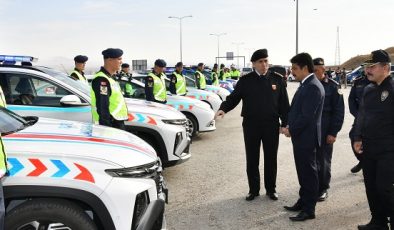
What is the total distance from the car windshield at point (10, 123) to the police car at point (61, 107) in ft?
6.43

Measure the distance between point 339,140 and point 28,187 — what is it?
7585 mm

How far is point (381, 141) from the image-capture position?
3822 mm

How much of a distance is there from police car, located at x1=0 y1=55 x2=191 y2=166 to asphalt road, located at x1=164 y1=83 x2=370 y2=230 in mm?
589

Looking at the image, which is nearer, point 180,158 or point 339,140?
point 180,158

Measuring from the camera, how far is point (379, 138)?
3.84 m

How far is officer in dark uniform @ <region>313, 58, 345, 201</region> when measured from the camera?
4.96 m

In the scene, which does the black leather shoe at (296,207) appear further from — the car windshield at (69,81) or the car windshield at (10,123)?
the car windshield at (69,81)

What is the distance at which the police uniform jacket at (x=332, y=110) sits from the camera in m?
4.96

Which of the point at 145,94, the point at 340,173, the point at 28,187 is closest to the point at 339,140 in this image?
the point at 340,173

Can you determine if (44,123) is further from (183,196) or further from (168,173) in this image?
(168,173)

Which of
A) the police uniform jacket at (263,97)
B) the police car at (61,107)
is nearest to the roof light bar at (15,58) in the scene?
the police car at (61,107)

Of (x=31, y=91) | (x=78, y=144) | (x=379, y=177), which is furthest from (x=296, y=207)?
(x=31, y=91)

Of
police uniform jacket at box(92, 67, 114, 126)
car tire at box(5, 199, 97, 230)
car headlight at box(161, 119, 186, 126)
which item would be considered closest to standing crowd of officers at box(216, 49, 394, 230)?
car headlight at box(161, 119, 186, 126)

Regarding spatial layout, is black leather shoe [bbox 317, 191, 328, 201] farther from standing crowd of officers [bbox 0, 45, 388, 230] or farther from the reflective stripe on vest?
the reflective stripe on vest
